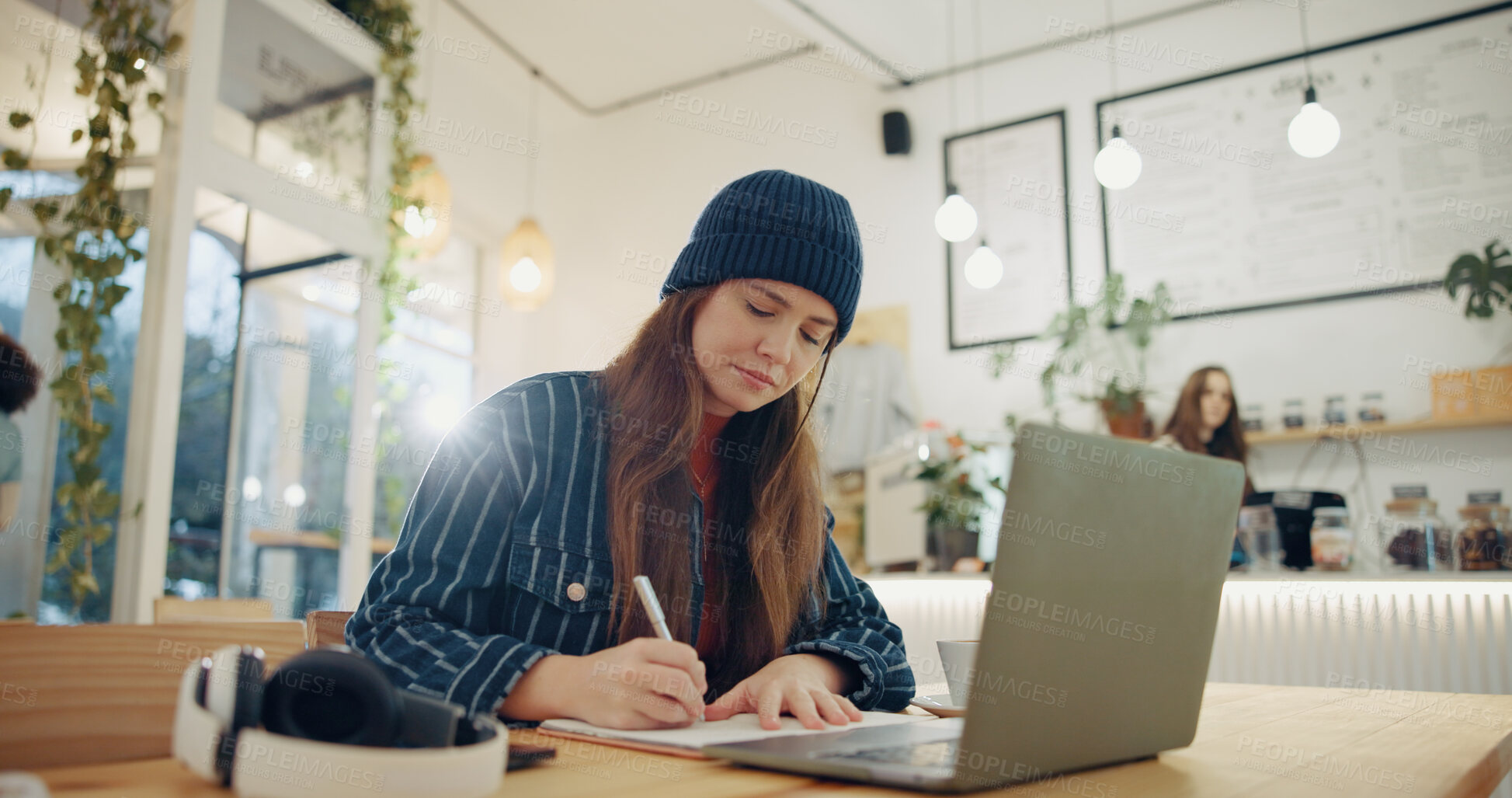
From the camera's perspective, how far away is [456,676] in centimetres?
84

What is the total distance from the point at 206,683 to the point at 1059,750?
0.50 m

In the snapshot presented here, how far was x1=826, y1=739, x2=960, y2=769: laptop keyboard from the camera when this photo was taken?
1.95 ft

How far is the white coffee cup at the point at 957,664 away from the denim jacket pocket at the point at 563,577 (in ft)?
1.24

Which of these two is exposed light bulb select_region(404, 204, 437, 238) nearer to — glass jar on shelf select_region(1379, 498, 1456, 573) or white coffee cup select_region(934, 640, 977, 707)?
white coffee cup select_region(934, 640, 977, 707)

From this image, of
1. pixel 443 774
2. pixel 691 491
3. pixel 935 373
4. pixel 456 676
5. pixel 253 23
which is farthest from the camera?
pixel 935 373

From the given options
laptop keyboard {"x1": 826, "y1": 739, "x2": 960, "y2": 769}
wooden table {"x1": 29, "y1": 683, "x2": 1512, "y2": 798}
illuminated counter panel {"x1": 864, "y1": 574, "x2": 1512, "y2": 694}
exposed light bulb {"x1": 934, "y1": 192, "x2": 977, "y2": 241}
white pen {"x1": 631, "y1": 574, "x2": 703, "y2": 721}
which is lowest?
illuminated counter panel {"x1": 864, "y1": 574, "x2": 1512, "y2": 694}

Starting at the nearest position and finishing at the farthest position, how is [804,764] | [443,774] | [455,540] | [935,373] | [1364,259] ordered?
1. [443,774]
2. [804,764]
3. [455,540]
4. [1364,259]
5. [935,373]

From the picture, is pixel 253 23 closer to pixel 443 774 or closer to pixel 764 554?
pixel 764 554

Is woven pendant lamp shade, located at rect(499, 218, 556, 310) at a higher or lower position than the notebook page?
higher

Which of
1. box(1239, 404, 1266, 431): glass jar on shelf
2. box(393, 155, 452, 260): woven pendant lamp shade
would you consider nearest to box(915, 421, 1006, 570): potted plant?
box(1239, 404, 1266, 431): glass jar on shelf

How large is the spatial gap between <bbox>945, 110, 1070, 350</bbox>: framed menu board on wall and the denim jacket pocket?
11.8 ft

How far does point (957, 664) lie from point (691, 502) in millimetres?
364

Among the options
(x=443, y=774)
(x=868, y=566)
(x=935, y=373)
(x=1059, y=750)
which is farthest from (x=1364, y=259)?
(x=443, y=774)

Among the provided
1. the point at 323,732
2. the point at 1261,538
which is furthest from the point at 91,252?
the point at 1261,538
